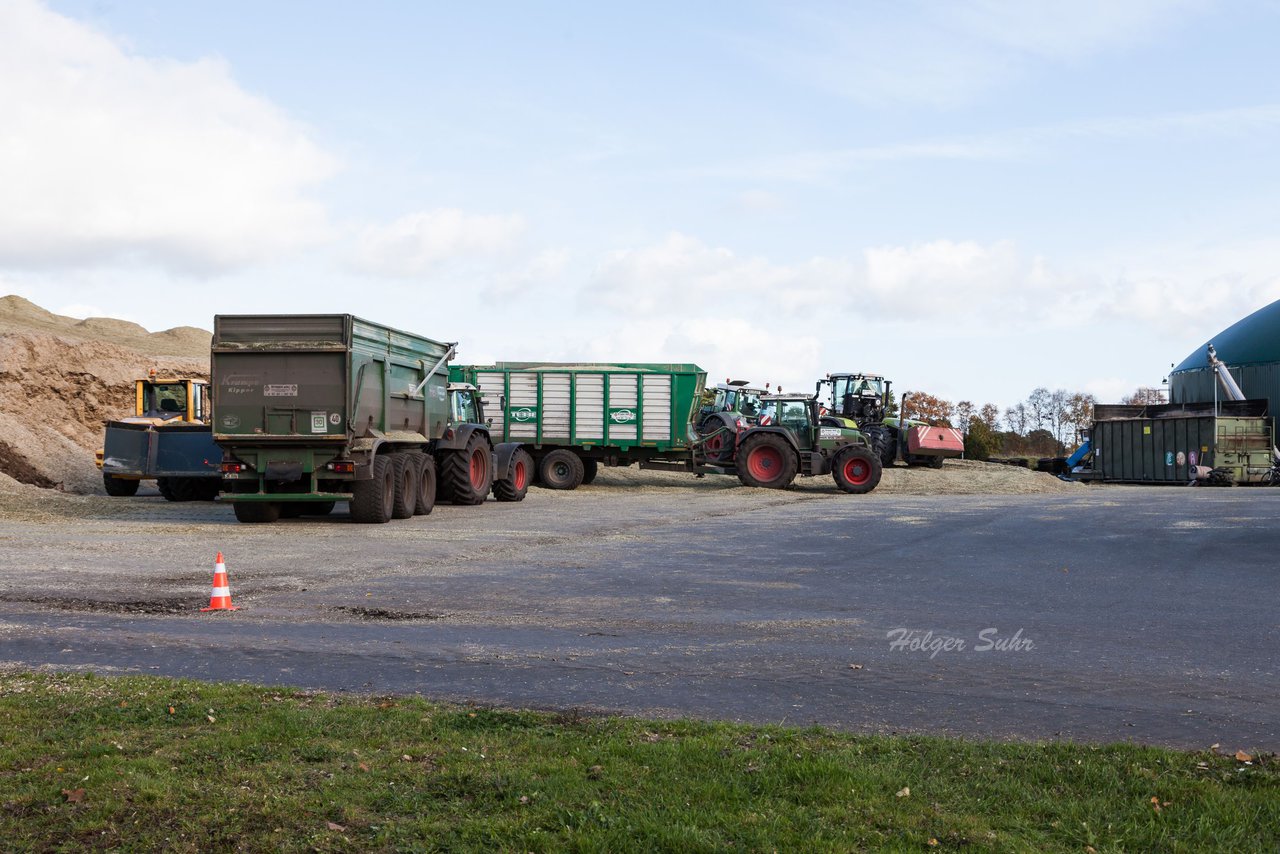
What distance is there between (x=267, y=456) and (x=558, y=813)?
1448 centimetres

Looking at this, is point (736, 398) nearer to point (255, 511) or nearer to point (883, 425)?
point (883, 425)

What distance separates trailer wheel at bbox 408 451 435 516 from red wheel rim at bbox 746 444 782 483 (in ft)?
34.4

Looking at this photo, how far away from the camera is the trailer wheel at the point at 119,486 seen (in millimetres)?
25250

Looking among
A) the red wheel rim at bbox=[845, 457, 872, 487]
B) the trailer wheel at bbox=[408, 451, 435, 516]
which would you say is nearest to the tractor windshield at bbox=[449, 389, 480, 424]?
the trailer wheel at bbox=[408, 451, 435, 516]

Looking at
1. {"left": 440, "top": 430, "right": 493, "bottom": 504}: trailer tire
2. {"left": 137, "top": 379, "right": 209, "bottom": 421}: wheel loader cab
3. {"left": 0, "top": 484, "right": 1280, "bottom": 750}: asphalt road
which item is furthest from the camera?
{"left": 137, "top": 379, "right": 209, "bottom": 421}: wheel loader cab

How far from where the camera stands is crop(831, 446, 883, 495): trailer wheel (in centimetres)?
2881

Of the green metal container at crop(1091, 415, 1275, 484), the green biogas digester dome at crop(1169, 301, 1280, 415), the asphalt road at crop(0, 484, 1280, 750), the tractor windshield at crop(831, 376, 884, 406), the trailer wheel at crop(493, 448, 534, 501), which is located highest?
the green biogas digester dome at crop(1169, 301, 1280, 415)

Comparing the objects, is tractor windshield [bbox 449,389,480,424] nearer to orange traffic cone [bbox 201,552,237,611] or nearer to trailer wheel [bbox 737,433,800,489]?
trailer wheel [bbox 737,433,800,489]

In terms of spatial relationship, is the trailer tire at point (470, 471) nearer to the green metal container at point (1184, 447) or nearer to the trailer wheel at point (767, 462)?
the trailer wheel at point (767, 462)

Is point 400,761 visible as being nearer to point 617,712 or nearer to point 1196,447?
point 617,712

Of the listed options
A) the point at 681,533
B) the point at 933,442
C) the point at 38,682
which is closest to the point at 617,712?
the point at 38,682

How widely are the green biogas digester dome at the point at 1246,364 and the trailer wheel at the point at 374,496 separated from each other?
4542 centimetres

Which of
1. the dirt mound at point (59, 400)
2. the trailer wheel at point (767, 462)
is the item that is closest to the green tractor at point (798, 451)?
the trailer wheel at point (767, 462)

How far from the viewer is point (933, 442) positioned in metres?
38.9
